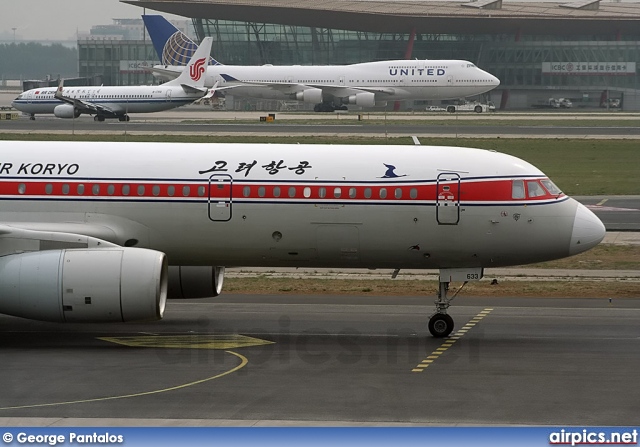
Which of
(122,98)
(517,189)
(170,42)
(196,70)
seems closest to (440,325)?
(517,189)

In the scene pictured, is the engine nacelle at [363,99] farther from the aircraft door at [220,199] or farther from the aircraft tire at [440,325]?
the aircraft tire at [440,325]

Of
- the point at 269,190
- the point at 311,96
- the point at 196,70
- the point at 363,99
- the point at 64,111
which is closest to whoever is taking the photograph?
the point at 269,190

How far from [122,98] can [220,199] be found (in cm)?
7986

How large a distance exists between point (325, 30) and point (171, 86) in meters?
65.3

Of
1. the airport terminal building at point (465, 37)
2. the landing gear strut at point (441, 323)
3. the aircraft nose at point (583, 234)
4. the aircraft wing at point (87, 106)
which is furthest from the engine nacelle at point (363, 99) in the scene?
the landing gear strut at point (441, 323)

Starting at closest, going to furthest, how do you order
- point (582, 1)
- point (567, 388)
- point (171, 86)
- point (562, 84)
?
point (567, 388)
point (171, 86)
point (562, 84)
point (582, 1)

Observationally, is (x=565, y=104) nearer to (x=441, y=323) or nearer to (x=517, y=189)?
(x=517, y=189)

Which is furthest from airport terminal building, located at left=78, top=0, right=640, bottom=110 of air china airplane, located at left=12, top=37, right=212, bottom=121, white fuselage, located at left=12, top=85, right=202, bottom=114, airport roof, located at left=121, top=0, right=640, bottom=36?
white fuselage, located at left=12, top=85, right=202, bottom=114

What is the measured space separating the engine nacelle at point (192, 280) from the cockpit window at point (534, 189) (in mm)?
7492

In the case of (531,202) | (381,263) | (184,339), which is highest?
(531,202)

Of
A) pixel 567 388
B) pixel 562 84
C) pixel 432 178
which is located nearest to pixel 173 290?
pixel 432 178

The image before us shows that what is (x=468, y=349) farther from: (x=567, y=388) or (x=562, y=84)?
(x=562, y=84)

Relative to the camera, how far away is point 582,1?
17362 cm

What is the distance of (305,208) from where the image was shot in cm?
2428
